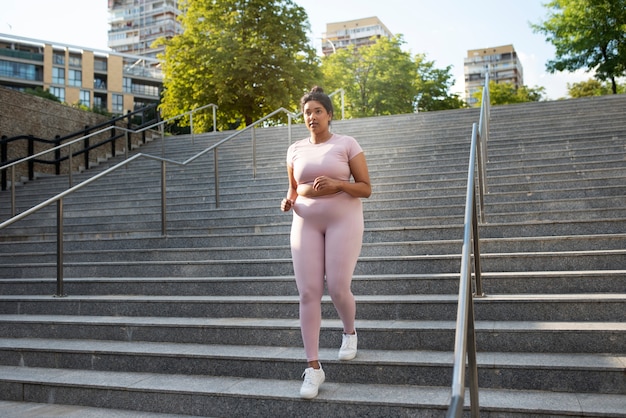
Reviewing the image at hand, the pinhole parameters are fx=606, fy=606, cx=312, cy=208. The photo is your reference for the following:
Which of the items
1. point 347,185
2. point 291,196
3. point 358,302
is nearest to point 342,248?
point 347,185

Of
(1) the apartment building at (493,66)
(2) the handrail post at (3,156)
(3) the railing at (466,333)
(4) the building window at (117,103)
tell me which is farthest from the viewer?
(1) the apartment building at (493,66)

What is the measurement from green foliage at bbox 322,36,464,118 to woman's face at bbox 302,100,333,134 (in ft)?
103

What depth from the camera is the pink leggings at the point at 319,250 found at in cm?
→ 316

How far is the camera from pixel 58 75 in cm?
6412

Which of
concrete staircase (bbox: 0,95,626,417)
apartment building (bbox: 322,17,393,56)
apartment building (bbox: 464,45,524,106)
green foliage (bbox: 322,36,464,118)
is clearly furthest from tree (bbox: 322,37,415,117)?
apartment building (bbox: 464,45,524,106)

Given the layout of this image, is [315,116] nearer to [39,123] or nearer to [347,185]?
[347,185]

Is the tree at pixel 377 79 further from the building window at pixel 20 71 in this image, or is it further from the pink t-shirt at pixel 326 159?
the building window at pixel 20 71

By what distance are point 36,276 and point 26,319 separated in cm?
135

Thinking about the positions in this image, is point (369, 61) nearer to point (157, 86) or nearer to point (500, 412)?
point (500, 412)

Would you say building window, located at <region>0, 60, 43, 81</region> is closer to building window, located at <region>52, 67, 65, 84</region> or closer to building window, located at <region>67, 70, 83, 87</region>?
building window, located at <region>52, 67, 65, 84</region>

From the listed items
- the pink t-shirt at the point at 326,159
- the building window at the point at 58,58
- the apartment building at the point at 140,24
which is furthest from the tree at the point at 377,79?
the apartment building at the point at 140,24

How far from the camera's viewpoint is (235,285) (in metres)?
4.96

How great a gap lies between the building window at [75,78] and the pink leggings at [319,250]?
6802 centimetres

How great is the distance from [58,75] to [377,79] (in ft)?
140
